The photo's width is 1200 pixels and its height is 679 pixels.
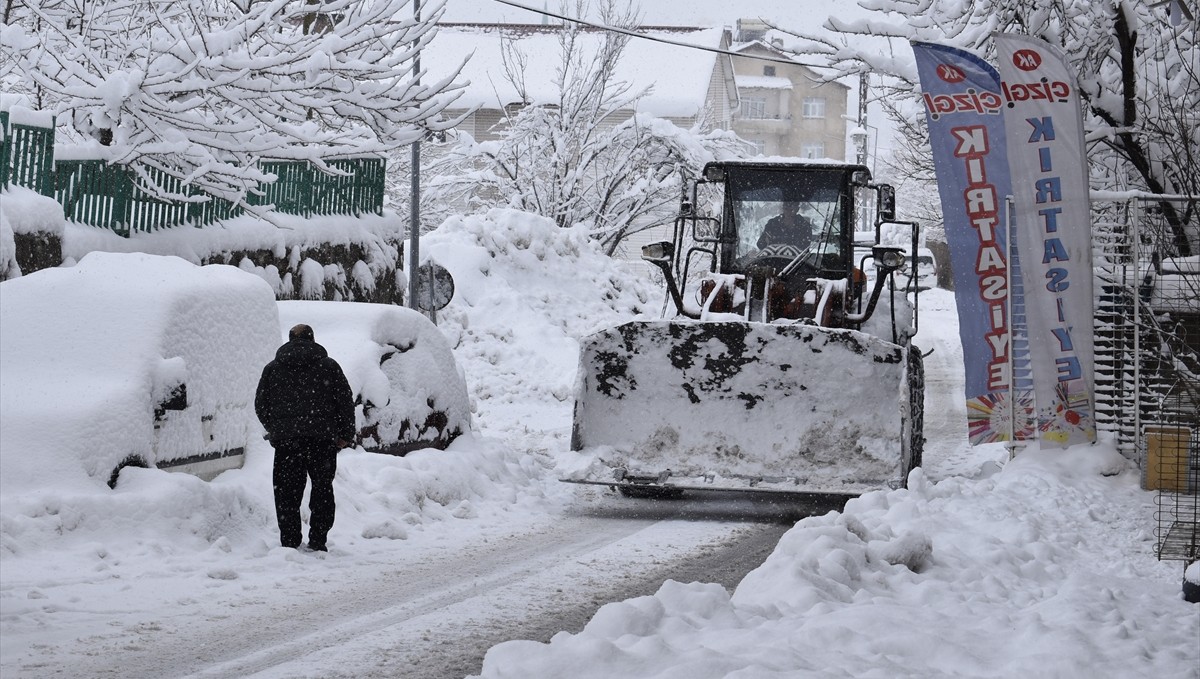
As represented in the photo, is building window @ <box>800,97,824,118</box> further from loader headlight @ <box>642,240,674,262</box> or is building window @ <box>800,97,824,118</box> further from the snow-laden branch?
loader headlight @ <box>642,240,674,262</box>

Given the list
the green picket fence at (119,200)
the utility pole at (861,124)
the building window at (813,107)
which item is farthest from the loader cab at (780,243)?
the building window at (813,107)

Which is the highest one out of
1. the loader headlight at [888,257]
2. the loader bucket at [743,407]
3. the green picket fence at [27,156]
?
the green picket fence at [27,156]

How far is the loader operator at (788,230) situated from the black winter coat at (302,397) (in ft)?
18.5

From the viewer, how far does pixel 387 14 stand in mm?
15648

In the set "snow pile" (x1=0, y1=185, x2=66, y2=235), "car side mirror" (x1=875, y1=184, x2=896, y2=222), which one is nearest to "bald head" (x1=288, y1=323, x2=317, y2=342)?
"snow pile" (x1=0, y1=185, x2=66, y2=235)

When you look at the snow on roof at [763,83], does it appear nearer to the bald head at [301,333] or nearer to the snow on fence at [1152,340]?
the snow on fence at [1152,340]

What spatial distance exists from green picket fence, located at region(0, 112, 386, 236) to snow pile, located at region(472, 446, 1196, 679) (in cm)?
750

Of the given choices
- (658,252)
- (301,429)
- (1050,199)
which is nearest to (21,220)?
(301,429)

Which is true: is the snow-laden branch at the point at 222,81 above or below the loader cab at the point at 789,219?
above

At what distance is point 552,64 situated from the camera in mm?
51250

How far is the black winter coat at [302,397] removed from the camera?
915 cm

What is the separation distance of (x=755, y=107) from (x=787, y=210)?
262 feet

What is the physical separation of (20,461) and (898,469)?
6096 millimetres

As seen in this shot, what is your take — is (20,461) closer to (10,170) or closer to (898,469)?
(10,170)
